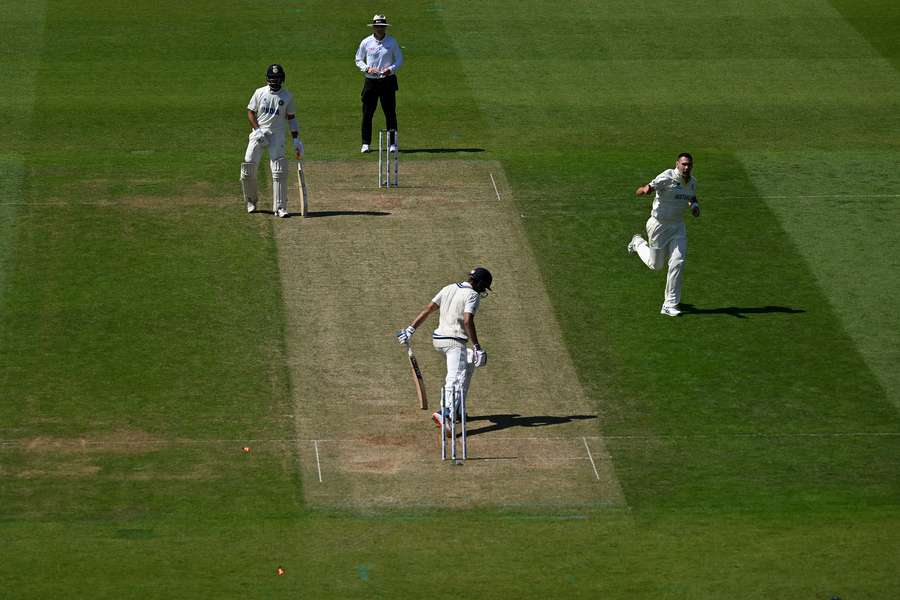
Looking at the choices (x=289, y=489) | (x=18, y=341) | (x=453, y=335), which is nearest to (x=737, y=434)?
(x=453, y=335)

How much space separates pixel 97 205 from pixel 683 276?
9.10 metres

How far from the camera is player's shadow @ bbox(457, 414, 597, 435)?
20.8 m

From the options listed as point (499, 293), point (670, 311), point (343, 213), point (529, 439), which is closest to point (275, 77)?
point (343, 213)

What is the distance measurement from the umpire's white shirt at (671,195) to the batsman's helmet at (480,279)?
4236 mm

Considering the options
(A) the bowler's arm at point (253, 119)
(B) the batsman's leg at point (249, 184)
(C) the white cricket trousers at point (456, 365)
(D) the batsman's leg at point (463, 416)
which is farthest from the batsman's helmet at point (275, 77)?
(D) the batsman's leg at point (463, 416)

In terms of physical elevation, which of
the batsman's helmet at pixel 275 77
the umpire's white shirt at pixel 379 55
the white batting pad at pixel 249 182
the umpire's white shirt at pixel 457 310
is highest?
the batsman's helmet at pixel 275 77

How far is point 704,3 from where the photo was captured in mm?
38500

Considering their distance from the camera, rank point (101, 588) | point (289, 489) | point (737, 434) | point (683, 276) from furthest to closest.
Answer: point (683, 276) < point (737, 434) < point (289, 489) < point (101, 588)

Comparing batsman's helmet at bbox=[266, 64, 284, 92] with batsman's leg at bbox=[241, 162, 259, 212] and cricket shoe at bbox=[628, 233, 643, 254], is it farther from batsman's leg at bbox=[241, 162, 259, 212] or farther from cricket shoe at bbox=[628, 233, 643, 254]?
cricket shoe at bbox=[628, 233, 643, 254]

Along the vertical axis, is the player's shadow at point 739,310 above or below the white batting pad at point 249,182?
below

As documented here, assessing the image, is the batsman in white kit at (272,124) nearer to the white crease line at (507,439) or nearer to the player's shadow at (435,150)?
the player's shadow at (435,150)

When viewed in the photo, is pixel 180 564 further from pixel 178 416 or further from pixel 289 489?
pixel 178 416

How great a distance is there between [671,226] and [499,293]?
103 inches

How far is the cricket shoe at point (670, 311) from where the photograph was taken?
943 inches
